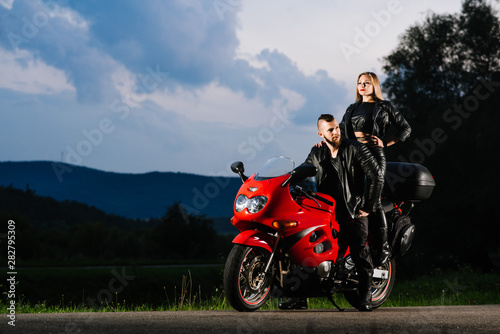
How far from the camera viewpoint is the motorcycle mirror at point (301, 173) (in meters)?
5.75

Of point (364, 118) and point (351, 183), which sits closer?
point (351, 183)

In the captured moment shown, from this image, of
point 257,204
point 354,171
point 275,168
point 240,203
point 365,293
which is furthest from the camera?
point 365,293

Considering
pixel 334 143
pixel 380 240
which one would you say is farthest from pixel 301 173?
pixel 380 240

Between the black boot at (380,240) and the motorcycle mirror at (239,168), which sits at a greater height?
the motorcycle mirror at (239,168)

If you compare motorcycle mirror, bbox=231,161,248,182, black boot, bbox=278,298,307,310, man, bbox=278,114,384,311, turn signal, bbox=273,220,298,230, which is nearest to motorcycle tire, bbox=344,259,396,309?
man, bbox=278,114,384,311

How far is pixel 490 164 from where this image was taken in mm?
28578

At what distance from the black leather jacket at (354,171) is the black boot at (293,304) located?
1.26 m

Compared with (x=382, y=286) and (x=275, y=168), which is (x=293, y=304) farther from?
(x=275, y=168)

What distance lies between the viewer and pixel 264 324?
5.00 metres

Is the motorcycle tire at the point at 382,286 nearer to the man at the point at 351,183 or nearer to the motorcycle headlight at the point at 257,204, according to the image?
the man at the point at 351,183

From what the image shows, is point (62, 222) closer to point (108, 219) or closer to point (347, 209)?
point (108, 219)

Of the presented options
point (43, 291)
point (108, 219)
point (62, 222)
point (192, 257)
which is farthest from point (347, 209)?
point (108, 219)

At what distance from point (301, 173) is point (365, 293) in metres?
1.79

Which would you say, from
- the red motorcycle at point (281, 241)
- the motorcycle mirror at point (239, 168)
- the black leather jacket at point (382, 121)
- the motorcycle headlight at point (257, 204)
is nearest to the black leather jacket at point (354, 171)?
the red motorcycle at point (281, 241)
